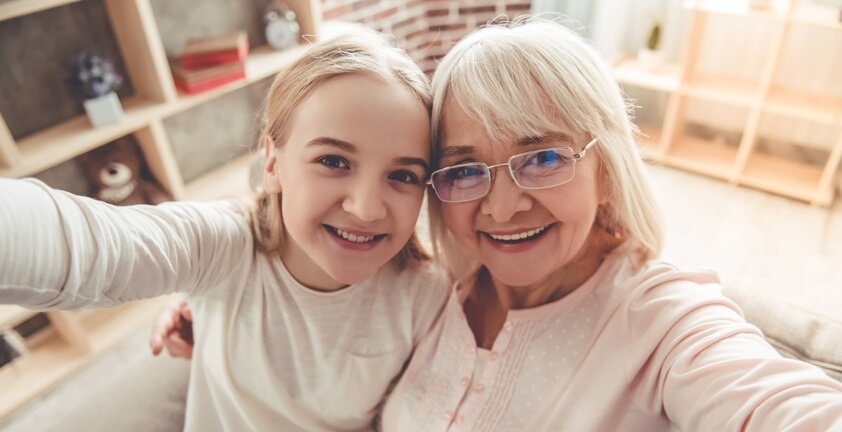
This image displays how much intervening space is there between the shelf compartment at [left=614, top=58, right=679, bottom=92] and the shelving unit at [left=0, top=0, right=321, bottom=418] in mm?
1873

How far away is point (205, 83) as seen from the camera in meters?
2.31

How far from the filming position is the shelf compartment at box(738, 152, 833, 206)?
3.03 meters

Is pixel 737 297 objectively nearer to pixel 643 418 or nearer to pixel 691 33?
pixel 643 418

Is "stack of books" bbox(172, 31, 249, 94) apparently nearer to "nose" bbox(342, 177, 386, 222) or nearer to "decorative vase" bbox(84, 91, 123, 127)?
"decorative vase" bbox(84, 91, 123, 127)

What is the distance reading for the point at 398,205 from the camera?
40.2 inches

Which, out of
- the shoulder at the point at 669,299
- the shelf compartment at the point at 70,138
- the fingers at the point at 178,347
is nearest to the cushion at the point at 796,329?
the shoulder at the point at 669,299

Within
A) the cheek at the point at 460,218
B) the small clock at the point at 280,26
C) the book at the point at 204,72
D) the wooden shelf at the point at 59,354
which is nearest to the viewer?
the cheek at the point at 460,218

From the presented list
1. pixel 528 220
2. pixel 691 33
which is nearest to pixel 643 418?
pixel 528 220

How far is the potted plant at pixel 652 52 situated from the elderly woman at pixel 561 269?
2464 mm

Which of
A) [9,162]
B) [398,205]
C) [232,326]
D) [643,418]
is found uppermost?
[398,205]

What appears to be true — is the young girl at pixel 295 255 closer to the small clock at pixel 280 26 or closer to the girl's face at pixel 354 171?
the girl's face at pixel 354 171

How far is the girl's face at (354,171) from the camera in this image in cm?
97

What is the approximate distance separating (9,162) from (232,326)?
47.7 inches

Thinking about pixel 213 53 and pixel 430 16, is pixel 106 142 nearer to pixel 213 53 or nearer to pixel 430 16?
pixel 213 53
